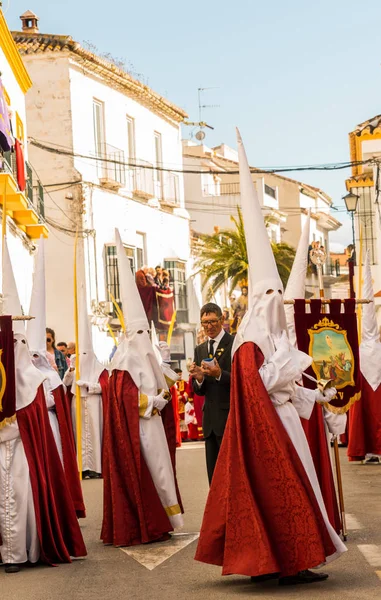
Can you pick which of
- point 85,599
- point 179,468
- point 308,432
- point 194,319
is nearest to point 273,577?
point 85,599

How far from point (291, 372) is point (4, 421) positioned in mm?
2430

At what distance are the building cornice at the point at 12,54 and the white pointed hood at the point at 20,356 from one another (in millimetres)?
17078

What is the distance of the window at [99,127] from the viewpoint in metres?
37.5

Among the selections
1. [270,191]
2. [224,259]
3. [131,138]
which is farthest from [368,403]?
[270,191]

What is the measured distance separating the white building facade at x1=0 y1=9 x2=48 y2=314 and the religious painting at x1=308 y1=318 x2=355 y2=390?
1482 centimetres

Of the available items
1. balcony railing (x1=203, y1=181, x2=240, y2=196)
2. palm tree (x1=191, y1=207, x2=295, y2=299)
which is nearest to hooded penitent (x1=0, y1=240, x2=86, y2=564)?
palm tree (x1=191, y1=207, x2=295, y2=299)

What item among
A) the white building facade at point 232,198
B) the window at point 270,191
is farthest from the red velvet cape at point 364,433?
the window at point 270,191

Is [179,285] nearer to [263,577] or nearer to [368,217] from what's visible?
[368,217]

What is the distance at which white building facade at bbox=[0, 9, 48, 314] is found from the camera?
26.1m

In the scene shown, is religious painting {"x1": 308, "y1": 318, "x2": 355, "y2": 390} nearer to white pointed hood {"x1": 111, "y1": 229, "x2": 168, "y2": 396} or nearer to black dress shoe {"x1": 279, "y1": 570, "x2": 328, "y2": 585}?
white pointed hood {"x1": 111, "y1": 229, "x2": 168, "y2": 396}

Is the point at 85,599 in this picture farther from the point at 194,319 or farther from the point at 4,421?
the point at 194,319

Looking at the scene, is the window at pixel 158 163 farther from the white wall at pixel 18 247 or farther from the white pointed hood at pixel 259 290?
the white pointed hood at pixel 259 290

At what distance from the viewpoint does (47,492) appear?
9664mm

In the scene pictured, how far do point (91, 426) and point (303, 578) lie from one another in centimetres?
986
